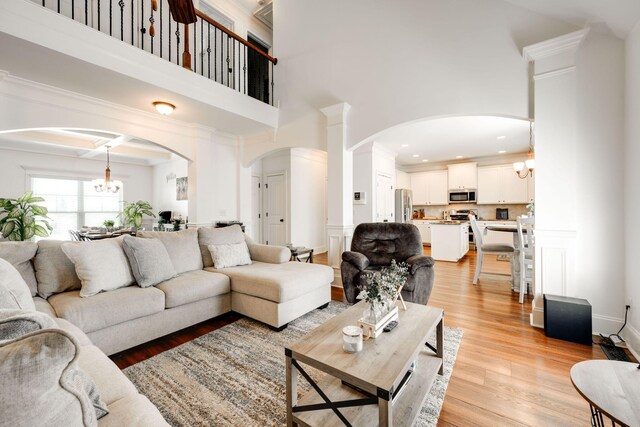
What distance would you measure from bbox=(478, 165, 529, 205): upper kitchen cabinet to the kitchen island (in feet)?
5.87

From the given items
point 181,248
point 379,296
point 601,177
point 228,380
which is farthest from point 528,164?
point 181,248

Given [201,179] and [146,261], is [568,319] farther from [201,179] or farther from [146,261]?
[201,179]

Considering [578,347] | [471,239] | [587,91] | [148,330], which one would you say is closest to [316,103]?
[587,91]

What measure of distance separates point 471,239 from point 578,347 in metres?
5.83

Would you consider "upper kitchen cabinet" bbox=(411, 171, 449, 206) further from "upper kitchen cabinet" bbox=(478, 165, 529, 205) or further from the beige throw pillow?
the beige throw pillow

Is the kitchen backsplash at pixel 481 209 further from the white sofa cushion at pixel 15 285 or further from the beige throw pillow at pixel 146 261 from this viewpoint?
the white sofa cushion at pixel 15 285

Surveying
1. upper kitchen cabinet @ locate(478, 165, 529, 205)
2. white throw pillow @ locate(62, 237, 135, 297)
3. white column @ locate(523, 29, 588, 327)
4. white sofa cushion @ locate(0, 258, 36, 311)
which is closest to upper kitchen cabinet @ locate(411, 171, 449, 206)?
upper kitchen cabinet @ locate(478, 165, 529, 205)

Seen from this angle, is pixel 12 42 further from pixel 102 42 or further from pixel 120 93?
pixel 120 93

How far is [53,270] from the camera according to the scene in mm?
2170

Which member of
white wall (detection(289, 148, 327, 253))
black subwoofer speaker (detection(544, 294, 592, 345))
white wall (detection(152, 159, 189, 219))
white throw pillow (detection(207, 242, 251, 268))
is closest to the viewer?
black subwoofer speaker (detection(544, 294, 592, 345))

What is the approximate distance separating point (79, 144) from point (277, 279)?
6.29 meters

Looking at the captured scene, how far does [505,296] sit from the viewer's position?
11.7ft

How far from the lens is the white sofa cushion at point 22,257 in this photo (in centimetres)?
203

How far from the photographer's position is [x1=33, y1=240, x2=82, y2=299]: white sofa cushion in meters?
2.13
